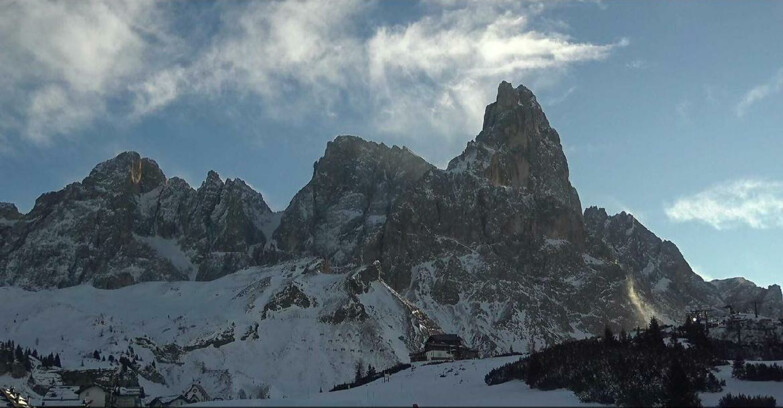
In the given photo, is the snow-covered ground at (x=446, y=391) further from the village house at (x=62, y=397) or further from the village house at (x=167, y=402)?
the village house at (x=62, y=397)

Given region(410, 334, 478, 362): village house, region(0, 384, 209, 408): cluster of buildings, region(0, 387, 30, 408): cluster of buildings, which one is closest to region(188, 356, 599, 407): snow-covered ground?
region(0, 384, 209, 408): cluster of buildings

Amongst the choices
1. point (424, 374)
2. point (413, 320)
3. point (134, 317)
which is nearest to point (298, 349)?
point (413, 320)

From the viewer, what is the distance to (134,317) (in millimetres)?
182250

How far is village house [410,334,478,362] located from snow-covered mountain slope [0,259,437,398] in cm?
1302

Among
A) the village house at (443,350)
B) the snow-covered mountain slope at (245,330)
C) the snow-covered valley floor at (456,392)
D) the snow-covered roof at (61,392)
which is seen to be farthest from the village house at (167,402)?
the village house at (443,350)

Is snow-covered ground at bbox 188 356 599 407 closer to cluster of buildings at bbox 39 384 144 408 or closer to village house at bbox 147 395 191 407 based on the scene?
village house at bbox 147 395 191 407

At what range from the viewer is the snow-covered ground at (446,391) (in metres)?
45.5

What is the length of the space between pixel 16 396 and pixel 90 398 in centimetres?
2431

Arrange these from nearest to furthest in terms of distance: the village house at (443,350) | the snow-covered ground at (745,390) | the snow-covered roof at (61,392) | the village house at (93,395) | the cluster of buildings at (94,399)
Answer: the snow-covered ground at (745,390)
the cluster of buildings at (94,399)
the village house at (93,395)
the snow-covered roof at (61,392)
the village house at (443,350)

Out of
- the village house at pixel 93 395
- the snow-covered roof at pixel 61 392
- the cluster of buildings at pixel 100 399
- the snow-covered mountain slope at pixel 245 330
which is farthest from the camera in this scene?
the snow-covered mountain slope at pixel 245 330

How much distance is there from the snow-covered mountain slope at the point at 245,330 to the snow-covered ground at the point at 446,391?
5009 cm

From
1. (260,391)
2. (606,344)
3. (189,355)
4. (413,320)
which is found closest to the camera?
(606,344)

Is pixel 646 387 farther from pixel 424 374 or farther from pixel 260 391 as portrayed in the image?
pixel 260 391

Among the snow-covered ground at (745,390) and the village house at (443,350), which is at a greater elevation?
the village house at (443,350)
